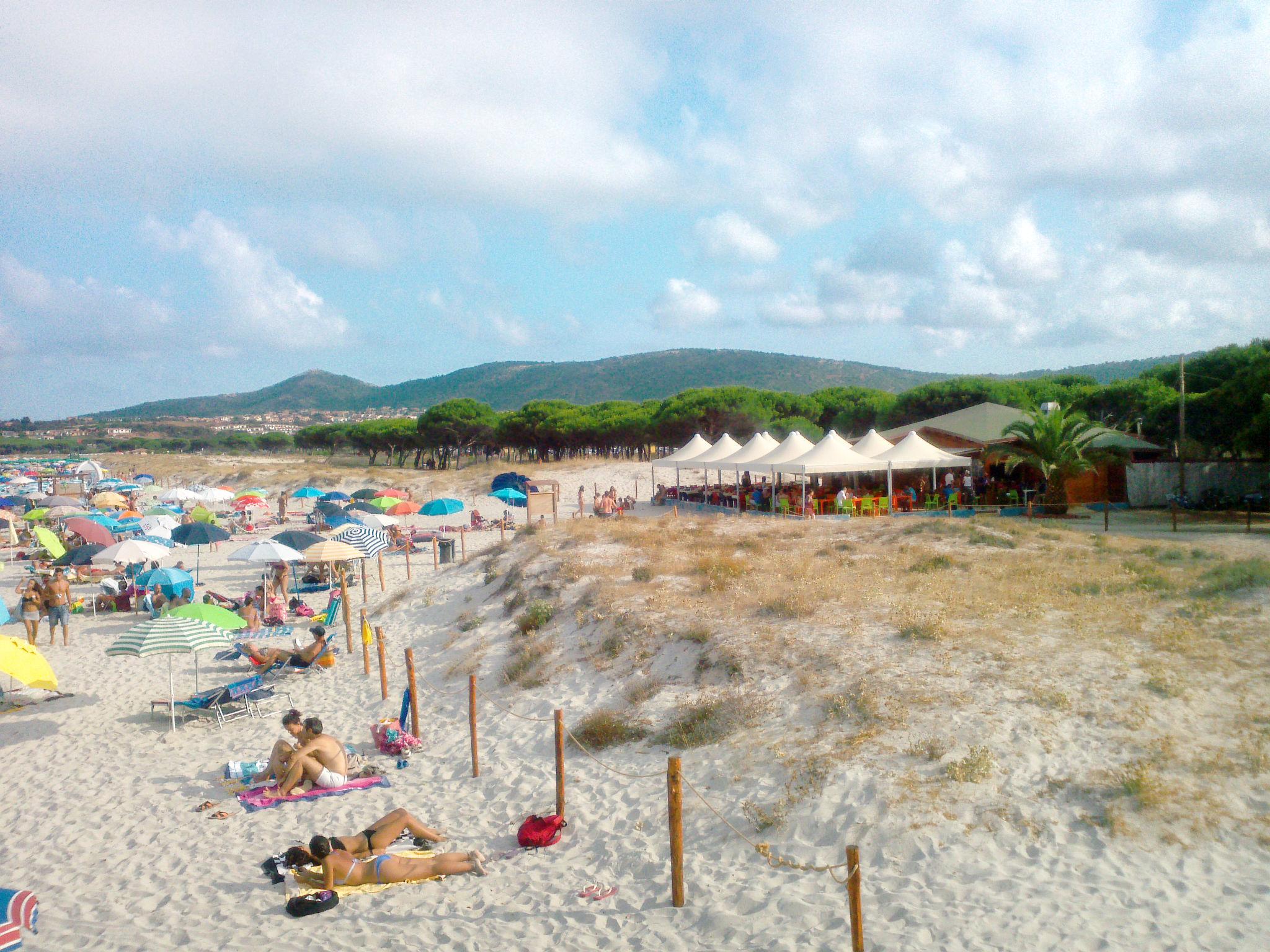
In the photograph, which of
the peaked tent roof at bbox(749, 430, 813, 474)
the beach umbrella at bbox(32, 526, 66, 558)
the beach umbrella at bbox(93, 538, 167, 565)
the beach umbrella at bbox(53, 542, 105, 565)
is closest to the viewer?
the beach umbrella at bbox(53, 542, 105, 565)

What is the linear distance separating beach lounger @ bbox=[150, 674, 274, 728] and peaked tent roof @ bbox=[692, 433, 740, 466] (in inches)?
690

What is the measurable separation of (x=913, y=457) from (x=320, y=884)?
19.3 meters

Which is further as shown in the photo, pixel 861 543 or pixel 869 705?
pixel 861 543

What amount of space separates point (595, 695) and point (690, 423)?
4363cm

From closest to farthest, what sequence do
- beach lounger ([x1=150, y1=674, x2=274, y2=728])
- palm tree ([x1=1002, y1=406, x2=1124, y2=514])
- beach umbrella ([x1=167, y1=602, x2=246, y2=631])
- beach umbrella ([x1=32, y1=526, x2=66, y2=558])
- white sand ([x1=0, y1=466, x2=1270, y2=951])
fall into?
white sand ([x1=0, y1=466, x2=1270, y2=951])
beach lounger ([x1=150, y1=674, x2=274, y2=728])
beach umbrella ([x1=167, y1=602, x2=246, y2=631])
beach umbrella ([x1=32, y1=526, x2=66, y2=558])
palm tree ([x1=1002, y1=406, x2=1124, y2=514])

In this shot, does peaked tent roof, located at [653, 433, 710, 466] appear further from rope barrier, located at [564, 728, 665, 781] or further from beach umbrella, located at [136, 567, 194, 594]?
rope barrier, located at [564, 728, 665, 781]

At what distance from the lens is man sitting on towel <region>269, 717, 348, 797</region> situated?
8.43 m

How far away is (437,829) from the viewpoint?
24.8 feet

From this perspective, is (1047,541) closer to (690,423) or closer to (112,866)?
(112,866)

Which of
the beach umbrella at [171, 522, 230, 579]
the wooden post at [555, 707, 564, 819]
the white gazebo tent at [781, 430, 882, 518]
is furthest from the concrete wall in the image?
the beach umbrella at [171, 522, 230, 579]

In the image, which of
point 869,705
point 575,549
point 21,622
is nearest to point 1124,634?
point 869,705

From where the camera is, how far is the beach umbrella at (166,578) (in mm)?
15789

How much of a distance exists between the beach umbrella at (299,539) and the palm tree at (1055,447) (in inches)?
700

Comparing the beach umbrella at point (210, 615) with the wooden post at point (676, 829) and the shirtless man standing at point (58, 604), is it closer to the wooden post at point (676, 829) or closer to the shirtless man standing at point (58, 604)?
the shirtless man standing at point (58, 604)
